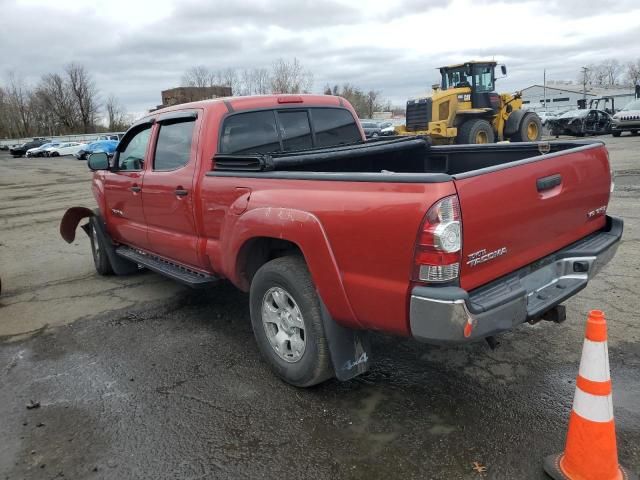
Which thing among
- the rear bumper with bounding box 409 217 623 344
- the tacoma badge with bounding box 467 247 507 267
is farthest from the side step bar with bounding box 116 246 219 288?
the tacoma badge with bounding box 467 247 507 267

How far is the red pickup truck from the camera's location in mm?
2586

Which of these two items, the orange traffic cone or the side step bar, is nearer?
the orange traffic cone

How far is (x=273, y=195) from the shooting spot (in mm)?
3320

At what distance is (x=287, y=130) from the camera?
15.5ft

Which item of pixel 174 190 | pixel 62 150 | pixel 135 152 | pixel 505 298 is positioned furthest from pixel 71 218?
pixel 62 150

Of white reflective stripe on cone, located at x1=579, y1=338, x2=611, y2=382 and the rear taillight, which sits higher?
the rear taillight

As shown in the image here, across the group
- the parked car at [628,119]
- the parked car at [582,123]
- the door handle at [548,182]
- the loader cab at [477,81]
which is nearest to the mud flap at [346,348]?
the door handle at [548,182]

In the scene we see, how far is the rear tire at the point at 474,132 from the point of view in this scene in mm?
17484

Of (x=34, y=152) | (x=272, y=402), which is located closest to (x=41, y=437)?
(x=272, y=402)

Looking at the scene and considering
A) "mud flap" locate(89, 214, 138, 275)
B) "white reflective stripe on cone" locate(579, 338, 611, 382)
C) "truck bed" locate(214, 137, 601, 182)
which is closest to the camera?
"white reflective stripe on cone" locate(579, 338, 611, 382)

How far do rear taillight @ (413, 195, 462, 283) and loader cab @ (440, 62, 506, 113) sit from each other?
17.0 metres

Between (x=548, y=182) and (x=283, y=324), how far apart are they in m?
1.85

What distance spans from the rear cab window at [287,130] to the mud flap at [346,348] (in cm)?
187

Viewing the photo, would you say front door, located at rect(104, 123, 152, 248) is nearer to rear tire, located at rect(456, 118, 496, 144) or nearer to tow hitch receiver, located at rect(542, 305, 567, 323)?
tow hitch receiver, located at rect(542, 305, 567, 323)
